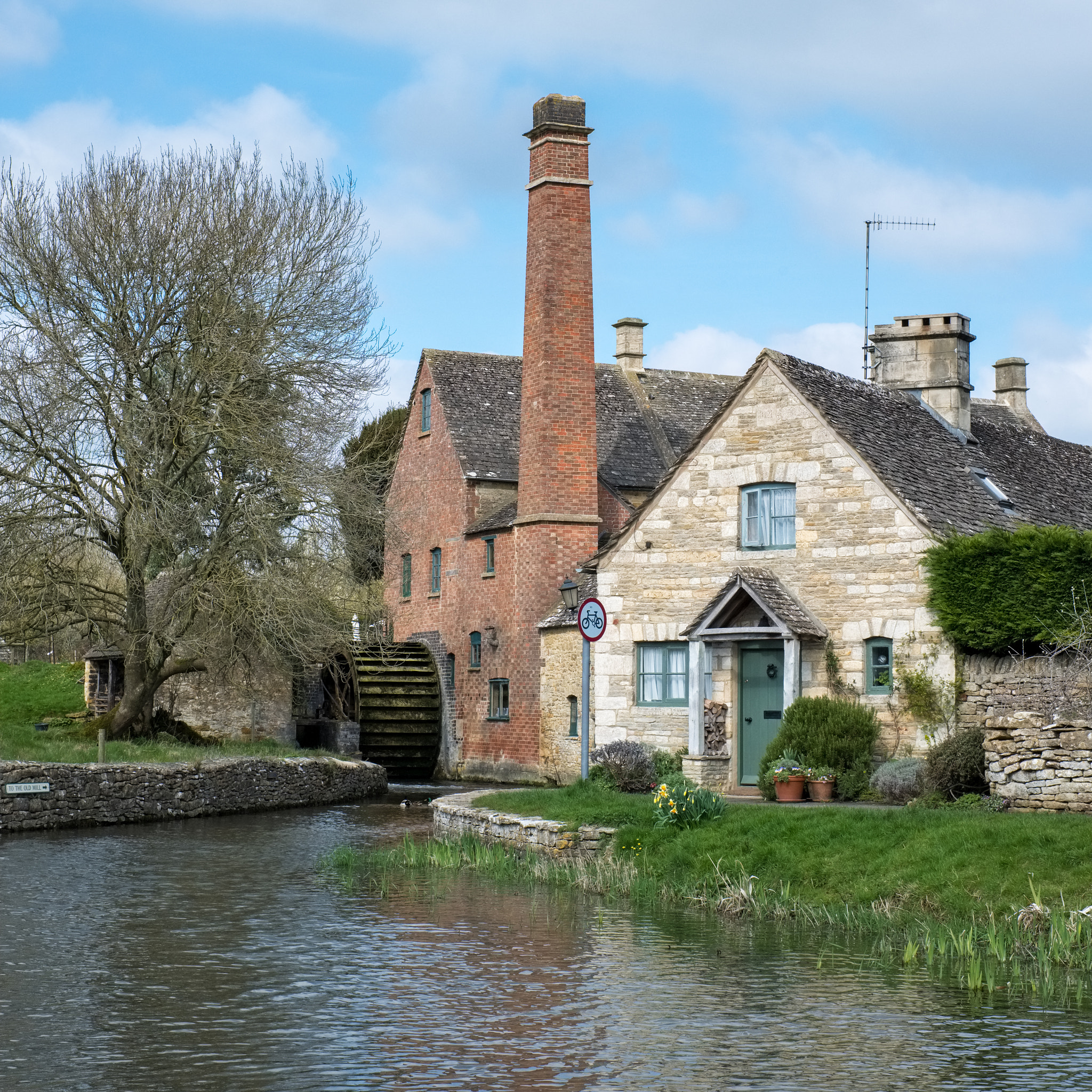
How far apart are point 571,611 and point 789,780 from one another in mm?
10780

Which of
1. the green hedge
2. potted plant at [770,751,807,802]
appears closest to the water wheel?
potted plant at [770,751,807,802]

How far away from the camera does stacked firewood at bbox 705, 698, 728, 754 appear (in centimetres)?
2484

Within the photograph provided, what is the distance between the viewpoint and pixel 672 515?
2612 centimetres

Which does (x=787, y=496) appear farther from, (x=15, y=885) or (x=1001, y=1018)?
(x=1001, y=1018)

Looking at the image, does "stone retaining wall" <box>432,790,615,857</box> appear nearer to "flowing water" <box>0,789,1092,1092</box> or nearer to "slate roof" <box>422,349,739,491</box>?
"flowing water" <box>0,789,1092,1092</box>

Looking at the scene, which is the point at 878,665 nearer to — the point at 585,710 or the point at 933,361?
the point at 585,710

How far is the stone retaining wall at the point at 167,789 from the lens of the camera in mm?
Result: 23578

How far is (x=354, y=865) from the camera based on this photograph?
1867 cm

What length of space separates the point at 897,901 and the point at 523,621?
20.6 m

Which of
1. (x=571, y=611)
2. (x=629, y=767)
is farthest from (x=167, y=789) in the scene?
(x=571, y=611)

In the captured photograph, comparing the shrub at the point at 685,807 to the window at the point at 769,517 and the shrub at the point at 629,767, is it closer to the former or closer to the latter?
the shrub at the point at 629,767

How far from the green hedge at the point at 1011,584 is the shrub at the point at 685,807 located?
6.13 m

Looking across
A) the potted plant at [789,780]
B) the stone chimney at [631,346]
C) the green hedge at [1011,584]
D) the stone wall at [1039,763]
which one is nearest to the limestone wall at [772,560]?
the green hedge at [1011,584]

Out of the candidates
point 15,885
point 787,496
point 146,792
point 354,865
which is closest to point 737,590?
point 787,496
